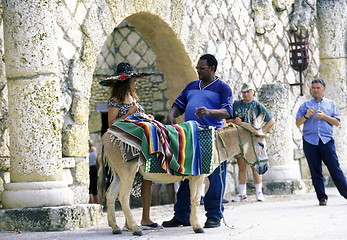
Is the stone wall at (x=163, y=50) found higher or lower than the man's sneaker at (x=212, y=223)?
higher

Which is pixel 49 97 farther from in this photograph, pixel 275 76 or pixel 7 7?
pixel 275 76

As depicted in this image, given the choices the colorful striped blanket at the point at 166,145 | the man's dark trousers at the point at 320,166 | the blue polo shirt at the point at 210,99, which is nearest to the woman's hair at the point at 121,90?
the colorful striped blanket at the point at 166,145

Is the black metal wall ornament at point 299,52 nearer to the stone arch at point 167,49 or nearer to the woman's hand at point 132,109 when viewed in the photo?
the stone arch at point 167,49

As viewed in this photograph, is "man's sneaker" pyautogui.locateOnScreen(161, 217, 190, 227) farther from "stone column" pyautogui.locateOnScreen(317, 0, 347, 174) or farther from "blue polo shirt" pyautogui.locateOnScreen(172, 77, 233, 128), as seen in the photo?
"stone column" pyautogui.locateOnScreen(317, 0, 347, 174)

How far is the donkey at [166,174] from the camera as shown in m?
6.18

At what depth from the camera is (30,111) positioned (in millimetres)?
6832

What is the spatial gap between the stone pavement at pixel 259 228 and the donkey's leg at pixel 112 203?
9 centimetres

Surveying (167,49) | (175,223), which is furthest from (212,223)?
→ (167,49)

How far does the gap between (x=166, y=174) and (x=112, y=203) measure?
566 mm

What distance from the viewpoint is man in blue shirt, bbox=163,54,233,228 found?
6668 mm

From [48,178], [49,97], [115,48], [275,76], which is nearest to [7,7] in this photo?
[49,97]

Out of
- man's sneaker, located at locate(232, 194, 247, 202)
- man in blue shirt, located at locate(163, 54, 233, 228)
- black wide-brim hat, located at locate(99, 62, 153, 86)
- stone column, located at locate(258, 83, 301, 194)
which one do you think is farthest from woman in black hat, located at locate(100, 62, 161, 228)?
stone column, located at locate(258, 83, 301, 194)

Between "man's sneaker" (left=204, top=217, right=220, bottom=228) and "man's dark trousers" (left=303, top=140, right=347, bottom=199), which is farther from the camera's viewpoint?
"man's dark trousers" (left=303, top=140, right=347, bottom=199)

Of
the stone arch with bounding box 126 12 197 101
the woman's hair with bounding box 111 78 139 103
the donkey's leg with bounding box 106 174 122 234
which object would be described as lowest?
the donkey's leg with bounding box 106 174 122 234
